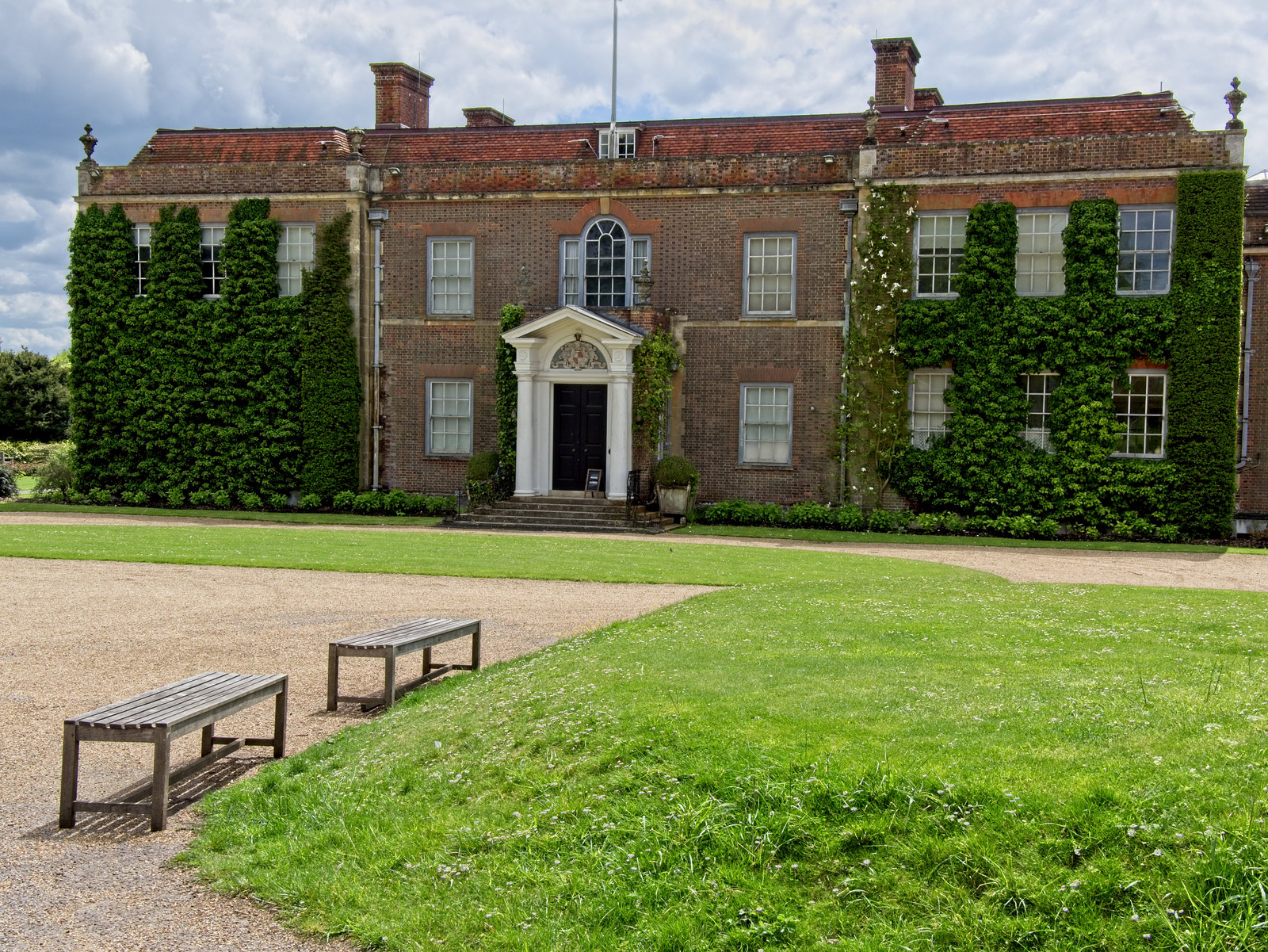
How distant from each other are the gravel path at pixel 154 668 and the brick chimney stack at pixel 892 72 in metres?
17.5

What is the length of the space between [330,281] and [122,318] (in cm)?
521

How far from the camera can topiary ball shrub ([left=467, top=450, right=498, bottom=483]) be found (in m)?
25.7

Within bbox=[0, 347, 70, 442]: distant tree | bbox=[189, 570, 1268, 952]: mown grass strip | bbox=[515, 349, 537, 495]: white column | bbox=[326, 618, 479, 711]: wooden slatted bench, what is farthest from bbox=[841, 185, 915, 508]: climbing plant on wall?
bbox=[0, 347, 70, 442]: distant tree

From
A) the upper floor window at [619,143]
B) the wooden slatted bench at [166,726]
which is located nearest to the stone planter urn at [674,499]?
the upper floor window at [619,143]

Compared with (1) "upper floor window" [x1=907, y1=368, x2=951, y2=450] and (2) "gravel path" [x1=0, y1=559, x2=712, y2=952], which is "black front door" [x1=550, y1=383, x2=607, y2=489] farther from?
(2) "gravel path" [x1=0, y1=559, x2=712, y2=952]

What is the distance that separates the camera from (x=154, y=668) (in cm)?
991

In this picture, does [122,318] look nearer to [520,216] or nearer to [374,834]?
[520,216]

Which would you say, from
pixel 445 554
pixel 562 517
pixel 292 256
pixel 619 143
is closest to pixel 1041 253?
pixel 619 143

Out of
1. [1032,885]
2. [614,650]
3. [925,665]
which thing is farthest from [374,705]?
[1032,885]

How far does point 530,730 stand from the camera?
704 centimetres

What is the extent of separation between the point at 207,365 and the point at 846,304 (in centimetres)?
1450

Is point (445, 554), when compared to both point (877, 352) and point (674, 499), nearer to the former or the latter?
point (674, 499)

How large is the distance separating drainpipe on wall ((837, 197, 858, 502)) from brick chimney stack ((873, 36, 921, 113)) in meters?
4.37

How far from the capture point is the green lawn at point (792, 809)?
189 inches
